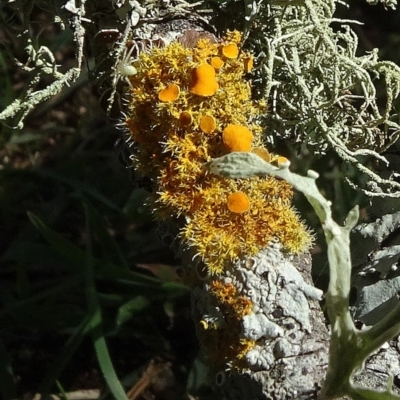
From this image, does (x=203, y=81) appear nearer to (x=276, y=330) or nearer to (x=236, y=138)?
(x=236, y=138)

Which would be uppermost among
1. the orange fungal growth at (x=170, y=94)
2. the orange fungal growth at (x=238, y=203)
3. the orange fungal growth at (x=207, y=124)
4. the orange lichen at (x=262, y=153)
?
the orange fungal growth at (x=170, y=94)

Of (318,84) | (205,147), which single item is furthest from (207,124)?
(318,84)

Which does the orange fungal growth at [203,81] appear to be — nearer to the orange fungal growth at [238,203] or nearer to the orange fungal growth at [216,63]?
the orange fungal growth at [216,63]

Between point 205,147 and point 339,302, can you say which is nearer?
point 339,302

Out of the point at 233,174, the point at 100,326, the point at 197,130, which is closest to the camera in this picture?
the point at 233,174

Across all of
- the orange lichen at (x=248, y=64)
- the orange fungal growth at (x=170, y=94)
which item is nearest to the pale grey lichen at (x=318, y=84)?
the orange lichen at (x=248, y=64)

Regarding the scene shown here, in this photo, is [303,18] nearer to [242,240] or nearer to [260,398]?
[242,240]

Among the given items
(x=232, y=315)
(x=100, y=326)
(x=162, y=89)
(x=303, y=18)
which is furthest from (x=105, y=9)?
(x=100, y=326)
